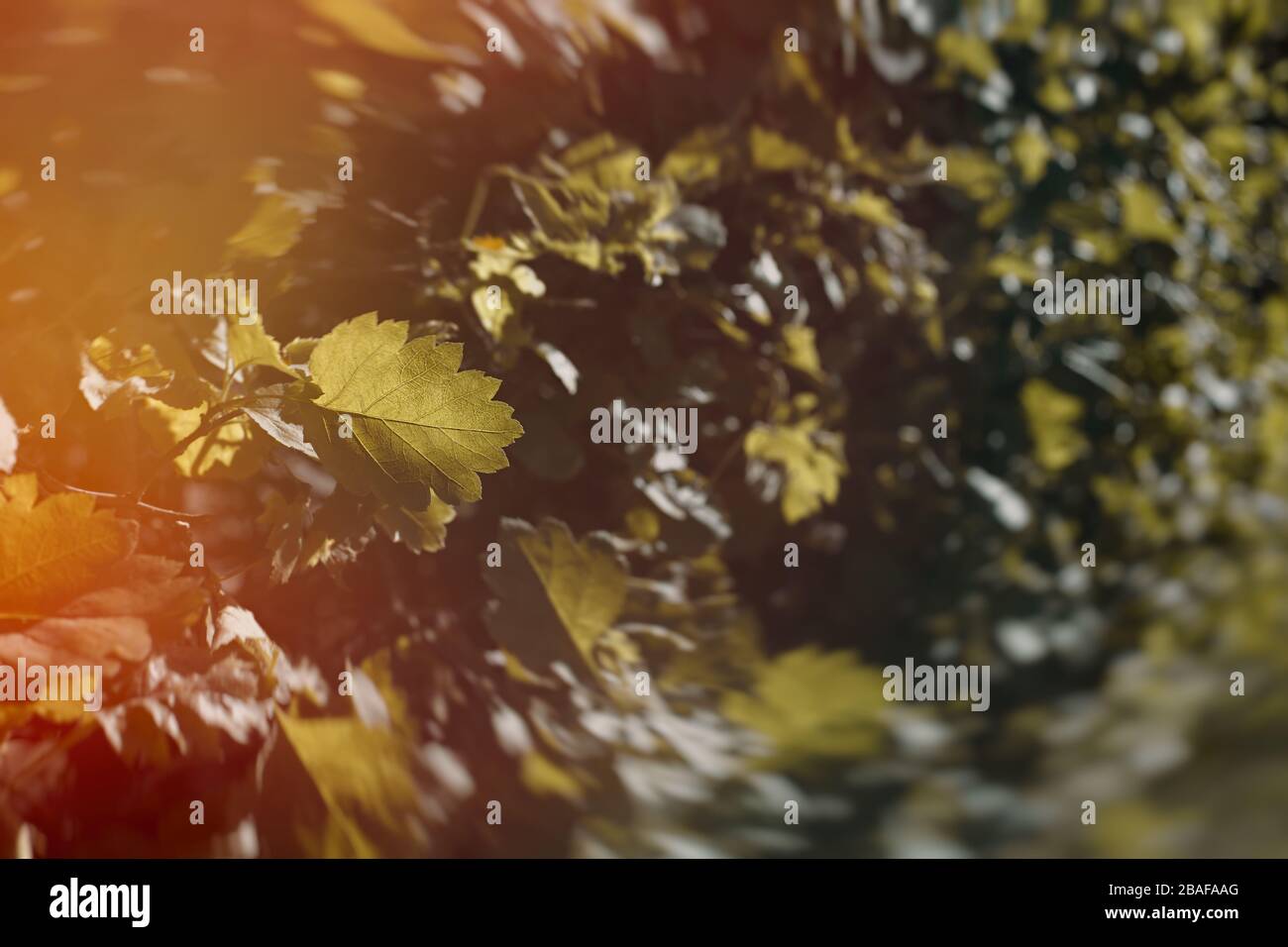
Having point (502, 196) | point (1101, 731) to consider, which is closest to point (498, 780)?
point (502, 196)

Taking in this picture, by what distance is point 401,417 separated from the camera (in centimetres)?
31

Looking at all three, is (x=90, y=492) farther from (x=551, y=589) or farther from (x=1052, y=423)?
(x=1052, y=423)

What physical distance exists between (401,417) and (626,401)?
284mm

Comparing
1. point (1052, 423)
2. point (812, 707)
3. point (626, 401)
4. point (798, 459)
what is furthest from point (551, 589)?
point (1052, 423)

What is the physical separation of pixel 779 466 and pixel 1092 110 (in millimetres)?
657

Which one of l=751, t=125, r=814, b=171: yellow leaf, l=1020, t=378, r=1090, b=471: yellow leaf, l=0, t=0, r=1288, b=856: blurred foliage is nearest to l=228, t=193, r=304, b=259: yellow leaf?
l=0, t=0, r=1288, b=856: blurred foliage

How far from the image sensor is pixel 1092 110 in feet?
3.49

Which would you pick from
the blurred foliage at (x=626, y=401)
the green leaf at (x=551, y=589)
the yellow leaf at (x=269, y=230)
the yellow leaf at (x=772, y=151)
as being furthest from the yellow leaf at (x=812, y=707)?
the yellow leaf at (x=269, y=230)

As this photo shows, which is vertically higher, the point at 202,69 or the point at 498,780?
the point at 202,69

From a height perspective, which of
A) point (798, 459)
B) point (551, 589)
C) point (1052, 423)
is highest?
point (1052, 423)

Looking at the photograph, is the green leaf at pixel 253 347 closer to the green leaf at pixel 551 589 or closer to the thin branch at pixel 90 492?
the thin branch at pixel 90 492

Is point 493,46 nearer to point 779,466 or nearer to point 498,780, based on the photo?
point 779,466

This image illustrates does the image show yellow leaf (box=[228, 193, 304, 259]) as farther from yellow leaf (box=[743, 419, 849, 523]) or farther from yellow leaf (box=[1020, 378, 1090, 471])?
yellow leaf (box=[1020, 378, 1090, 471])
